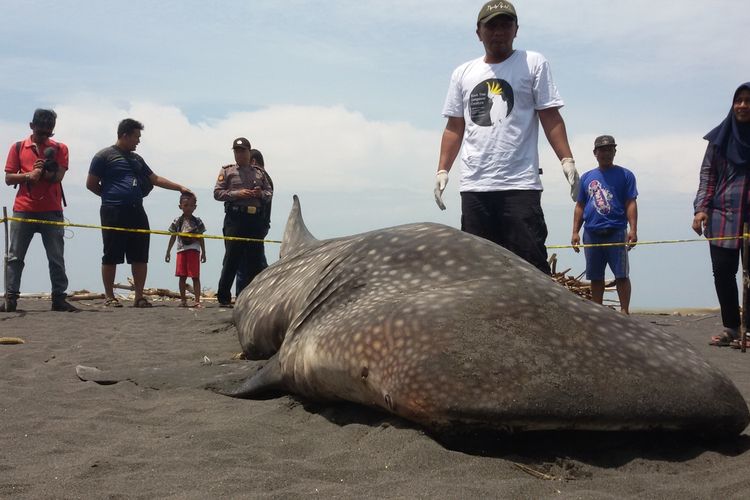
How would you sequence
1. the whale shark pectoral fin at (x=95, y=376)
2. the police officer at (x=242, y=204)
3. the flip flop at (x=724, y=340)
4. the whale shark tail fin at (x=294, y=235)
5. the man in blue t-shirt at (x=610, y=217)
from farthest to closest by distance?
the police officer at (x=242, y=204), the man in blue t-shirt at (x=610, y=217), the flip flop at (x=724, y=340), the whale shark tail fin at (x=294, y=235), the whale shark pectoral fin at (x=95, y=376)

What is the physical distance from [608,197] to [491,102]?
3586 mm

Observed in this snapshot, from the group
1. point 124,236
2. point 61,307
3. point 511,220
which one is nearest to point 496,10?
point 511,220

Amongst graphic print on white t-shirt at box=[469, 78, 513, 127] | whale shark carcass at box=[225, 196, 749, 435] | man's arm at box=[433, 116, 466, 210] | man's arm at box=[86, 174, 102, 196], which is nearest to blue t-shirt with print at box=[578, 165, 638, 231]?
man's arm at box=[433, 116, 466, 210]

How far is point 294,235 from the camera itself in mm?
6727

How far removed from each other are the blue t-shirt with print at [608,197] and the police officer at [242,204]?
443cm

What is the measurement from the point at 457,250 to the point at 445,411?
105 cm

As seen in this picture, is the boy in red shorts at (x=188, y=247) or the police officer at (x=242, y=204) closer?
the police officer at (x=242, y=204)

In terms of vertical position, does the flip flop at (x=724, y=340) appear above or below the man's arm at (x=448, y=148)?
below

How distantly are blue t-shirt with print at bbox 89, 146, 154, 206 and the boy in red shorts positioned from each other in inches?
59.2

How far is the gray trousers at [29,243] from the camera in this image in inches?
358

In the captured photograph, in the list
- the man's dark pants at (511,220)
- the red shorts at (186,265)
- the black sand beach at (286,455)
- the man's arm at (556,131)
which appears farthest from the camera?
the red shorts at (186,265)

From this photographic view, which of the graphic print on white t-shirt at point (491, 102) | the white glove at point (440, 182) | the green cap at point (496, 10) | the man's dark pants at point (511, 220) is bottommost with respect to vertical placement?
the man's dark pants at point (511, 220)

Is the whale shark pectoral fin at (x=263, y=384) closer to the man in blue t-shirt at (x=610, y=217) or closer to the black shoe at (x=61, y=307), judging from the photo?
the man in blue t-shirt at (x=610, y=217)

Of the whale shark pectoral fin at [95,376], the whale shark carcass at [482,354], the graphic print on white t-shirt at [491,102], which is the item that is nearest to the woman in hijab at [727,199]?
the graphic print on white t-shirt at [491,102]
